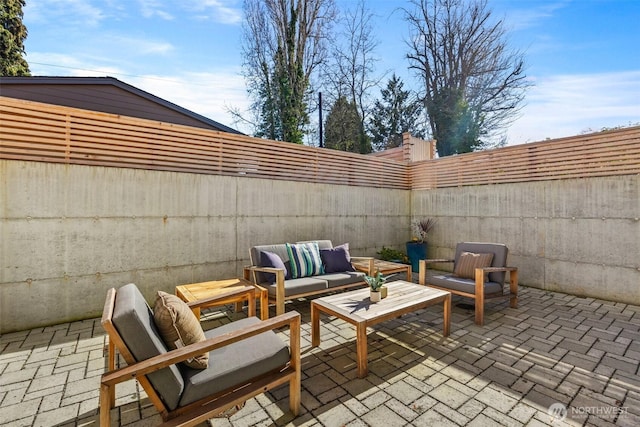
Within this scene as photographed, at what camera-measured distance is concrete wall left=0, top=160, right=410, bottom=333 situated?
3328 millimetres

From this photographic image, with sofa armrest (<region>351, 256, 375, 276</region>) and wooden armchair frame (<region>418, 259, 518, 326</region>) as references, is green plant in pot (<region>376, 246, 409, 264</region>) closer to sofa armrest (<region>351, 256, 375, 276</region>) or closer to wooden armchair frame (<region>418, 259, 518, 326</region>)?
sofa armrest (<region>351, 256, 375, 276</region>)

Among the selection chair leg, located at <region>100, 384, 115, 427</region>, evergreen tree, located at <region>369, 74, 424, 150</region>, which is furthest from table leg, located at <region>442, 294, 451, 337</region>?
evergreen tree, located at <region>369, 74, 424, 150</region>

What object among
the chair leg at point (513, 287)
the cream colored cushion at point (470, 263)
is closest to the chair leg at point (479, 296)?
the cream colored cushion at point (470, 263)

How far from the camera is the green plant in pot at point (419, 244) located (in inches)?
254

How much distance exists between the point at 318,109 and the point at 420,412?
11.6m

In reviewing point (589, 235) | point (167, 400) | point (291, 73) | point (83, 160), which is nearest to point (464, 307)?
point (589, 235)

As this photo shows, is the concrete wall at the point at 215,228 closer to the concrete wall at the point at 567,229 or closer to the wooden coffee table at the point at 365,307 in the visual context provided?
the concrete wall at the point at 567,229

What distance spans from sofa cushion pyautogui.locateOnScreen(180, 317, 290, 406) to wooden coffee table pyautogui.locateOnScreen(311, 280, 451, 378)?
29.3 inches

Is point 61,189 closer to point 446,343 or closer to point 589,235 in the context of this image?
point 446,343

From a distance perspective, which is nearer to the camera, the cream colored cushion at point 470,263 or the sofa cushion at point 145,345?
the sofa cushion at point 145,345

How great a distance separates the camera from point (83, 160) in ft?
12.1

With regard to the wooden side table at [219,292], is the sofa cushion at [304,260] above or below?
above

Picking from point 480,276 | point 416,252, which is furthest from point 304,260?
point 416,252

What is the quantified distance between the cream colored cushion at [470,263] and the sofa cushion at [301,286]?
208 centimetres
